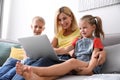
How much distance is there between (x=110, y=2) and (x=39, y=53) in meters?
0.89

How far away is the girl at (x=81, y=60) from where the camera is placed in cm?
132

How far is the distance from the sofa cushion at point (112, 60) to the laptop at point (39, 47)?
14.1 inches

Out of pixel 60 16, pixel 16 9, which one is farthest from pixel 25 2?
pixel 60 16

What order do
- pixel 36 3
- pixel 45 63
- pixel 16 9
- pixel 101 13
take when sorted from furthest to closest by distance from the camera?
1. pixel 16 9
2. pixel 36 3
3. pixel 101 13
4. pixel 45 63

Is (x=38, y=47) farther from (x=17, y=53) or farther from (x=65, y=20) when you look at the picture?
(x=17, y=53)

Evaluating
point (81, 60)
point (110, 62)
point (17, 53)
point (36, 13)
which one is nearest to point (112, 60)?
point (110, 62)

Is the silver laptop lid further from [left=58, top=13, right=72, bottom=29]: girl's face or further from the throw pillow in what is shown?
the throw pillow

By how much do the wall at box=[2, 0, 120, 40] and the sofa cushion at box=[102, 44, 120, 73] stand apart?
0.41 m

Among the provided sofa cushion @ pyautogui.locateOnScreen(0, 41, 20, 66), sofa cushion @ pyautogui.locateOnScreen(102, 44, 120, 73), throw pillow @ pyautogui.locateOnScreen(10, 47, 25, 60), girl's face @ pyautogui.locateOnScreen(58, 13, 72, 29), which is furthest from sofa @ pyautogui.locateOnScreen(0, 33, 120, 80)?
sofa cushion @ pyautogui.locateOnScreen(0, 41, 20, 66)

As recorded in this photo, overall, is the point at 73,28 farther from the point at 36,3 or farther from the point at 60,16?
the point at 36,3

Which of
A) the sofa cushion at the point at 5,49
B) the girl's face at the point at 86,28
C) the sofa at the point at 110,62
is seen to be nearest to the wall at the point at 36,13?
the sofa at the point at 110,62

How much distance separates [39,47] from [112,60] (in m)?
0.51

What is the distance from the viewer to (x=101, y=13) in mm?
2164

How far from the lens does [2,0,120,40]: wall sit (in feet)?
6.82
